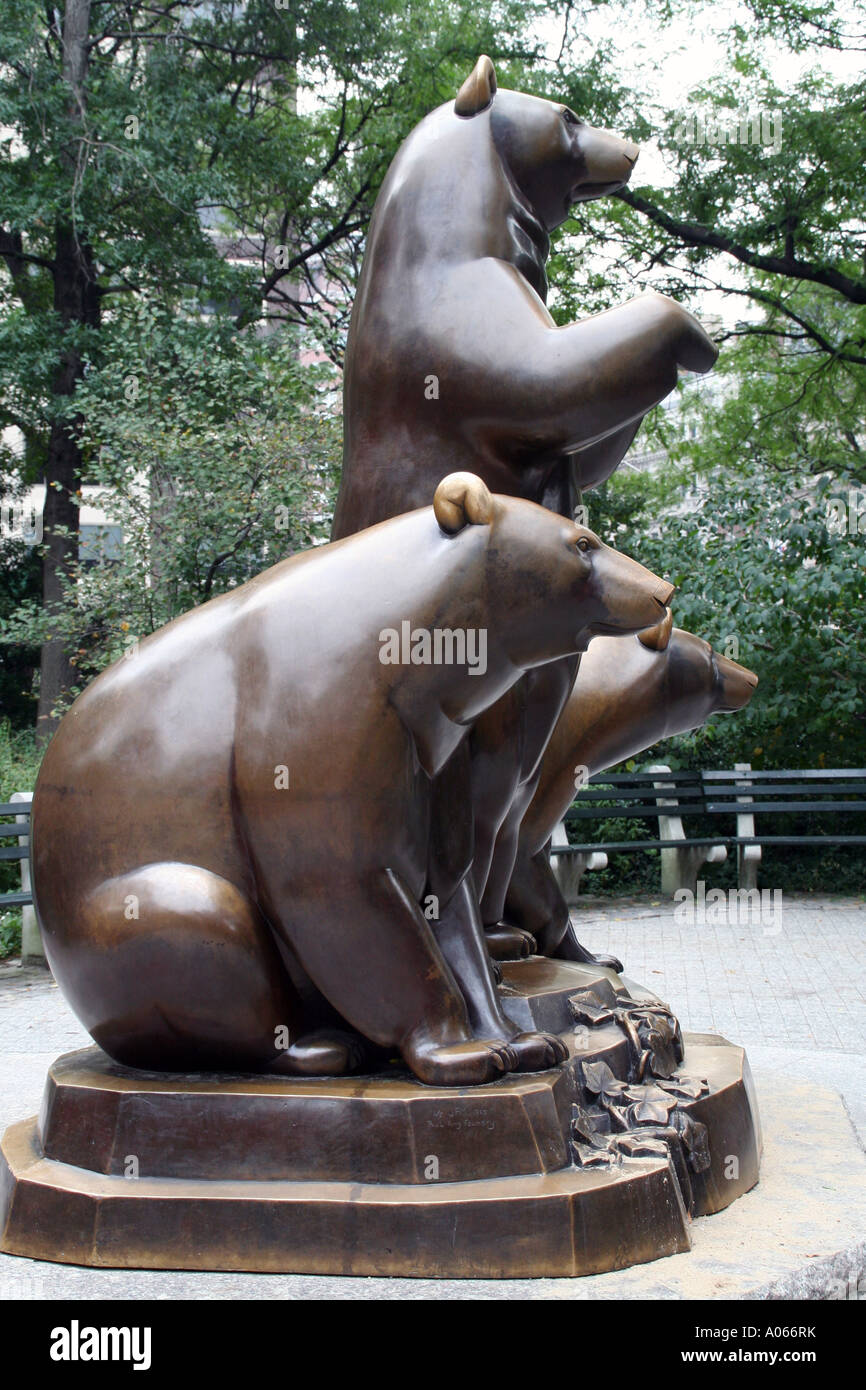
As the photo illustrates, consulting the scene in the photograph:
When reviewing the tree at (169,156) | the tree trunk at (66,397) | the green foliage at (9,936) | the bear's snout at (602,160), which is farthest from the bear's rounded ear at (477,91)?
the tree trunk at (66,397)

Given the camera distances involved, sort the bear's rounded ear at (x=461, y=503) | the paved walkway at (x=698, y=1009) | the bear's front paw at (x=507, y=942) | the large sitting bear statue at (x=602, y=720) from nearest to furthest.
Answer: the paved walkway at (x=698, y=1009) → the bear's rounded ear at (x=461, y=503) → the bear's front paw at (x=507, y=942) → the large sitting bear statue at (x=602, y=720)

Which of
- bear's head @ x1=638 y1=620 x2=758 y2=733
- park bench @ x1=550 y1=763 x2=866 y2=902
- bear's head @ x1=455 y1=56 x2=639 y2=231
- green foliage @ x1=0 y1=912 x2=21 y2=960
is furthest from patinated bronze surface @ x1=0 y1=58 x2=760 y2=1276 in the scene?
park bench @ x1=550 y1=763 x2=866 y2=902

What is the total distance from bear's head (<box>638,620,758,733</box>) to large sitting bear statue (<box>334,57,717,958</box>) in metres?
0.80

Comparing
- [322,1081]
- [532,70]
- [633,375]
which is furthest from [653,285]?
[322,1081]

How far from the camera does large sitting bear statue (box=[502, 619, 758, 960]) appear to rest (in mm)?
4406

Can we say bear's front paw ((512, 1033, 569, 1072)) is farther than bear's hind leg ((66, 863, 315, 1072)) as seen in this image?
Yes

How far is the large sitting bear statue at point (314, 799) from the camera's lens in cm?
302

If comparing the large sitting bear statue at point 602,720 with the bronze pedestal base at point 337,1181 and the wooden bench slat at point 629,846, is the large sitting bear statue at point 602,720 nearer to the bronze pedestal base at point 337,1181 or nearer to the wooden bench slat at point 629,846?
the bronze pedestal base at point 337,1181

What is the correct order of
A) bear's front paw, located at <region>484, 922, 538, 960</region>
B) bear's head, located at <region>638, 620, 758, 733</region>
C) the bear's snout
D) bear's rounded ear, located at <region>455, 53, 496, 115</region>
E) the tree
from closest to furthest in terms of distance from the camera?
bear's rounded ear, located at <region>455, 53, 496, 115</region>, the bear's snout, bear's front paw, located at <region>484, 922, 538, 960</region>, bear's head, located at <region>638, 620, 758, 733</region>, the tree

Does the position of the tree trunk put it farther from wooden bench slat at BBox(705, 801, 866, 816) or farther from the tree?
wooden bench slat at BBox(705, 801, 866, 816)

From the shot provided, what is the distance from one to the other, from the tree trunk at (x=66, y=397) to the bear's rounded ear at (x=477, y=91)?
8783mm

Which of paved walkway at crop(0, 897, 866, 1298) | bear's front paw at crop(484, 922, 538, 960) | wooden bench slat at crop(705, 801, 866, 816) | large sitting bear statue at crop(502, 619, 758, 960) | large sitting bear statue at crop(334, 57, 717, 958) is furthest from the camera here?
wooden bench slat at crop(705, 801, 866, 816)

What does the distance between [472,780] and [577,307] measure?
1262 cm
